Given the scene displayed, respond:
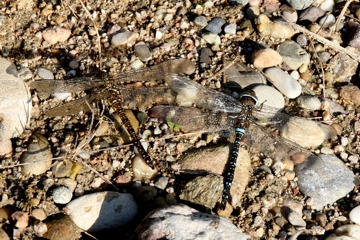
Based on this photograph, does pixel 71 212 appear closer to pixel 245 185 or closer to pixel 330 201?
pixel 245 185

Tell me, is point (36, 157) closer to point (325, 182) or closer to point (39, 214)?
point (39, 214)

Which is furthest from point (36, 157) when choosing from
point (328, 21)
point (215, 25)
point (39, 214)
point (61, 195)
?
point (328, 21)

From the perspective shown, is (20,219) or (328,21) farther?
Result: (328,21)

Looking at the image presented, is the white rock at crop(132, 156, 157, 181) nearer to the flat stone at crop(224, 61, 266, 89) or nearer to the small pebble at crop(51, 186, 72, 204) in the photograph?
the small pebble at crop(51, 186, 72, 204)

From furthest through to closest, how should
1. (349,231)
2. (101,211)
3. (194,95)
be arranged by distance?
(194,95), (349,231), (101,211)

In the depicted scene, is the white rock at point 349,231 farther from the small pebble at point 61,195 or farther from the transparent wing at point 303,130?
the small pebble at point 61,195

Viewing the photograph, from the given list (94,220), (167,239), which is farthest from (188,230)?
(94,220)
